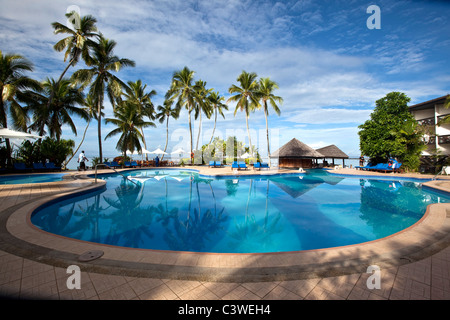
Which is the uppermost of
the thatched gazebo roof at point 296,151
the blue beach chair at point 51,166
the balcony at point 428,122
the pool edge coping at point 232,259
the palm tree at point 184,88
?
the palm tree at point 184,88

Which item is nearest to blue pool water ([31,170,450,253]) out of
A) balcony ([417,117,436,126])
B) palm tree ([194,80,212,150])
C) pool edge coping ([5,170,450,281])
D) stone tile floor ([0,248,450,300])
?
pool edge coping ([5,170,450,281])

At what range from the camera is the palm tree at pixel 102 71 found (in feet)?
60.4

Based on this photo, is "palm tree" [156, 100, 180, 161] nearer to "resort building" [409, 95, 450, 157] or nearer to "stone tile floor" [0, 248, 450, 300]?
"stone tile floor" [0, 248, 450, 300]

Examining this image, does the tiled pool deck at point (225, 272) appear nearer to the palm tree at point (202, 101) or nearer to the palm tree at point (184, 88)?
the palm tree at point (184, 88)

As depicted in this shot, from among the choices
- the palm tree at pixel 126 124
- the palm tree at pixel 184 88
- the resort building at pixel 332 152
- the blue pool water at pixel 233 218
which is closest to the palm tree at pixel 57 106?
the palm tree at pixel 126 124

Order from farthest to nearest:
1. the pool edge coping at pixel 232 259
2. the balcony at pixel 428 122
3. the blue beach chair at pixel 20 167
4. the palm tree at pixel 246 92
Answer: the palm tree at pixel 246 92 < the balcony at pixel 428 122 < the blue beach chair at pixel 20 167 < the pool edge coping at pixel 232 259

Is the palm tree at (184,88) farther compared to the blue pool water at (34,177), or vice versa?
the palm tree at (184,88)

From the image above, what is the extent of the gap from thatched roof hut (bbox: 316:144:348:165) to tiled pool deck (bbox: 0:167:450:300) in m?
26.4

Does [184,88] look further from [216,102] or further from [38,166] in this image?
[38,166]

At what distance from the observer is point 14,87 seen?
14.8 meters

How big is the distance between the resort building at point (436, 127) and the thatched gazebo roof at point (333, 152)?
889 centimetres

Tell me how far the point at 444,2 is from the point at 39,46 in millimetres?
21733
